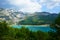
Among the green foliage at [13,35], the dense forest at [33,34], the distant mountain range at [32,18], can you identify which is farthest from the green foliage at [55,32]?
the distant mountain range at [32,18]

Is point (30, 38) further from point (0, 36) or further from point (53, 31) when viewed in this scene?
point (0, 36)

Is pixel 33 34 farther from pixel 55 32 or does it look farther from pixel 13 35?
pixel 55 32

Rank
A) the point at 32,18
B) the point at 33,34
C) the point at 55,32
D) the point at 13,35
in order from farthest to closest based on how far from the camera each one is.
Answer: the point at 32,18 < the point at 33,34 < the point at 13,35 < the point at 55,32

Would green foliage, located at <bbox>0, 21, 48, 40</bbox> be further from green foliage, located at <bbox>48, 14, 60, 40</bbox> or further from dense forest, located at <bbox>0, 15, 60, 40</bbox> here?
green foliage, located at <bbox>48, 14, 60, 40</bbox>

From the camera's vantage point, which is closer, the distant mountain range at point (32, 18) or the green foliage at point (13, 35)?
the green foliage at point (13, 35)

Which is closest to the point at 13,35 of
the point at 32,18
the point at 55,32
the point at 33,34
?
the point at 33,34

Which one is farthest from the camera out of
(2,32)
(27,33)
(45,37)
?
(27,33)

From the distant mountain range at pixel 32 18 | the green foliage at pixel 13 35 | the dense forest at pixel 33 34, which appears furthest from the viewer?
the distant mountain range at pixel 32 18

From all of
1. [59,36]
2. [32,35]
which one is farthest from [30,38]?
[59,36]

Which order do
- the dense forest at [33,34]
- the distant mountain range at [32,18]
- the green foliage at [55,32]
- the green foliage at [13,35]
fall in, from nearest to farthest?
the green foliage at [13,35]
the dense forest at [33,34]
the green foliage at [55,32]
the distant mountain range at [32,18]

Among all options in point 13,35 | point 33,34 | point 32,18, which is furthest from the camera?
point 32,18

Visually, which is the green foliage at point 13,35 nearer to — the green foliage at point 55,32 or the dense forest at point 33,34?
the dense forest at point 33,34
